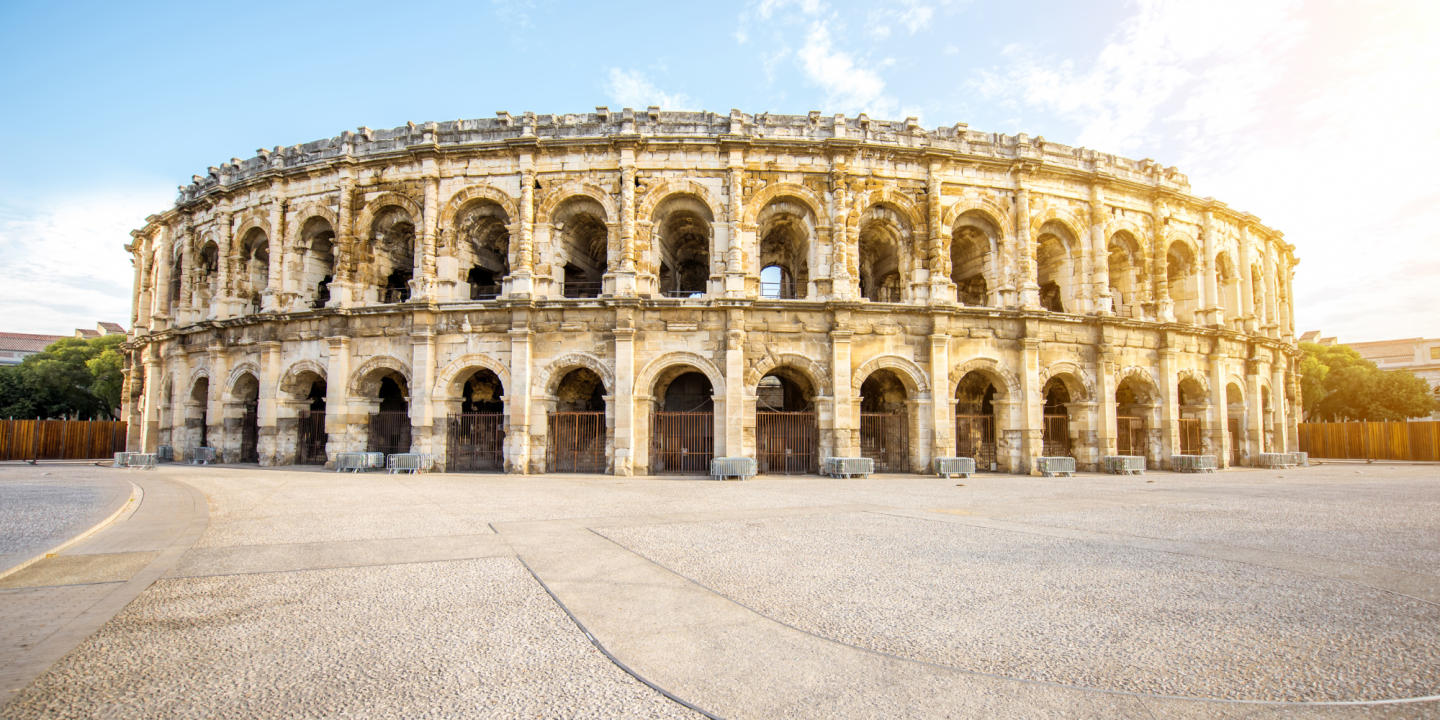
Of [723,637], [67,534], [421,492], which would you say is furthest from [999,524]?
[67,534]

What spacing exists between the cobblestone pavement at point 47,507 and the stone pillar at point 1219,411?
88.7 feet

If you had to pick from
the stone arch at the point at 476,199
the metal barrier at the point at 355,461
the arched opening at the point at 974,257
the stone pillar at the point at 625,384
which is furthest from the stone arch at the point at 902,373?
the metal barrier at the point at 355,461

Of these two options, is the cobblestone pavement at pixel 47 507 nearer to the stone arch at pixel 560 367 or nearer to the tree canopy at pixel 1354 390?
the stone arch at pixel 560 367

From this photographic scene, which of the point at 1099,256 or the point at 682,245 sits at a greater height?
the point at 682,245

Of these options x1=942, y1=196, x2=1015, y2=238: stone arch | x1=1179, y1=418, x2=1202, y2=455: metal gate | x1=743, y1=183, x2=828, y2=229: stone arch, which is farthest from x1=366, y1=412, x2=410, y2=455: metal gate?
x1=1179, y1=418, x2=1202, y2=455: metal gate

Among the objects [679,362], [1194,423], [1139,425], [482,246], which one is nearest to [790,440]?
[679,362]

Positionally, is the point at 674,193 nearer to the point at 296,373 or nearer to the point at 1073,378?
the point at 296,373

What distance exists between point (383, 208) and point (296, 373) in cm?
569

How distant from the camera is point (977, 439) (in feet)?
60.3

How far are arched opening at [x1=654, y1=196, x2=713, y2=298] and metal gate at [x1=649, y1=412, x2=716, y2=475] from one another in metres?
3.65

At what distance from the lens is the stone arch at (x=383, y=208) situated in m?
17.1

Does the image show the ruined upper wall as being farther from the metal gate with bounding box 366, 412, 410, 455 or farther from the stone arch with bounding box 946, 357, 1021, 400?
the metal gate with bounding box 366, 412, 410, 455

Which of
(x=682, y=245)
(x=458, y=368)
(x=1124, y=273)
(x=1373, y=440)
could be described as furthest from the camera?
(x=1373, y=440)

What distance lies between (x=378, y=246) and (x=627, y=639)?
59.4ft
